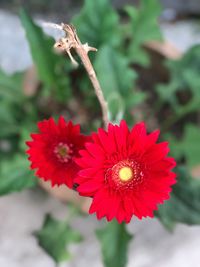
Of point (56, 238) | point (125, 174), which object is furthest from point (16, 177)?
point (125, 174)

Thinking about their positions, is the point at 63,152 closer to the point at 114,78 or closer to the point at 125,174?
the point at 125,174

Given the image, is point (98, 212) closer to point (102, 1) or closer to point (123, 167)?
point (123, 167)

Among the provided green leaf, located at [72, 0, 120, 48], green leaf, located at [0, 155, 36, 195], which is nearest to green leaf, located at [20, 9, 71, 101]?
green leaf, located at [72, 0, 120, 48]

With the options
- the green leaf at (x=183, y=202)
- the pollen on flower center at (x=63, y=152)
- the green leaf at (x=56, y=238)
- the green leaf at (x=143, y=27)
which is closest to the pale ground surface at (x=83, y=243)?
the green leaf at (x=56, y=238)

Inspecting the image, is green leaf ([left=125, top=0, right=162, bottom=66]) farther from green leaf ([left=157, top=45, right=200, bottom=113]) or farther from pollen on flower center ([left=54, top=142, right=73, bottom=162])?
pollen on flower center ([left=54, top=142, right=73, bottom=162])

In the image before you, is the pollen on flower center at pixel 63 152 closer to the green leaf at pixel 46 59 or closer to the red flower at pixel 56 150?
the red flower at pixel 56 150

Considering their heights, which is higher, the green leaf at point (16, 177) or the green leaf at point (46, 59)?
the green leaf at point (46, 59)
